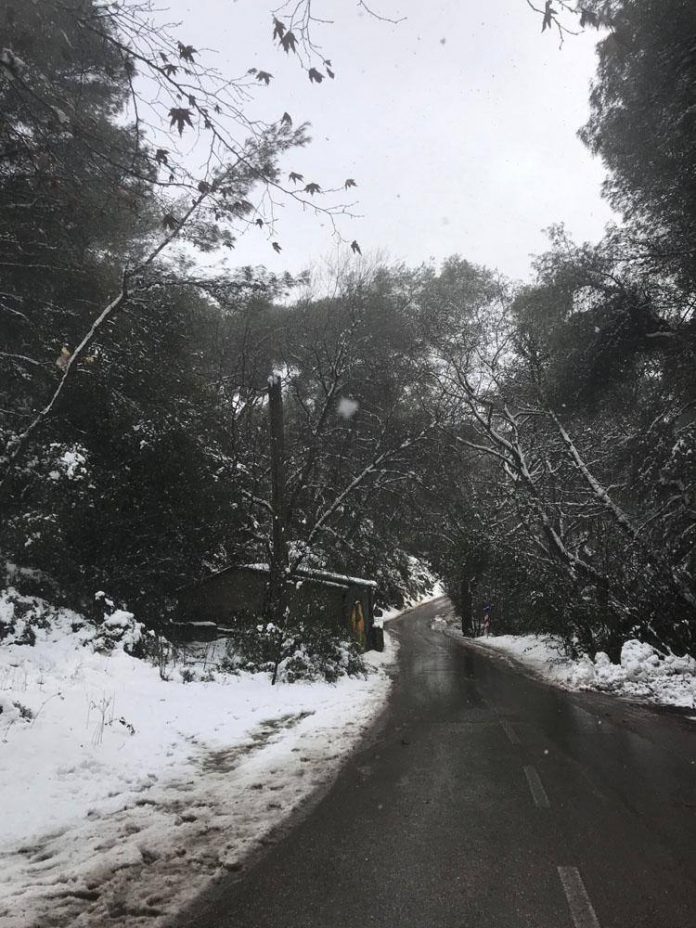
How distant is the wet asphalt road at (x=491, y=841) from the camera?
10.6 ft

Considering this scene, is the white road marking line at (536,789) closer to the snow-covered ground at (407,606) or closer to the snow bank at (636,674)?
the snow bank at (636,674)

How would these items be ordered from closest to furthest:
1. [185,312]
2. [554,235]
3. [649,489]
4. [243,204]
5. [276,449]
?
[243,204]
[649,489]
[554,235]
[276,449]
[185,312]

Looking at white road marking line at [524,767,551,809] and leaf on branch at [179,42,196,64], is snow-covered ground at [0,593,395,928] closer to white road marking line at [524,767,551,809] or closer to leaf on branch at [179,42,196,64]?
white road marking line at [524,767,551,809]

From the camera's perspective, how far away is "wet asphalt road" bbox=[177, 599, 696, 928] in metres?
3.23

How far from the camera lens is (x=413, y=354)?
797 inches

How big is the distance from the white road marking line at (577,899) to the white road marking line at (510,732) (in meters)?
3.82

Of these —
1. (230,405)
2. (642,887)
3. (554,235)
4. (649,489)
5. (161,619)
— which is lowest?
(642,887)

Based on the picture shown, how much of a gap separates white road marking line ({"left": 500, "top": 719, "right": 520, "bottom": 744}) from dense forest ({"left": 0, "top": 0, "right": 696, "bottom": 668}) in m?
5.15

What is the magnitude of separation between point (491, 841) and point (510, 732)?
4015 mm

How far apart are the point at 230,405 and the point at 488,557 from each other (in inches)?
424

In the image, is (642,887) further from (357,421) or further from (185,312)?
(357,421)

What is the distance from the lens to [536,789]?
17.6 ft

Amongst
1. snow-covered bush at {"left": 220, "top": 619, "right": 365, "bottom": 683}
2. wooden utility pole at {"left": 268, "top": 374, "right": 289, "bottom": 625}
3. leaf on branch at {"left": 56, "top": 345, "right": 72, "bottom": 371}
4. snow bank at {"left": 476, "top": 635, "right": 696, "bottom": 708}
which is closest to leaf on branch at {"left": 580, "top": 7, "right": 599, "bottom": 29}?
leaf on branch at {"left": 56, "top": 345, "right": 72, "bottom": 371}

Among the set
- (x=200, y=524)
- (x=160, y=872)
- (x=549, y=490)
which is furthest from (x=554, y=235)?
(x=160, y=872)
